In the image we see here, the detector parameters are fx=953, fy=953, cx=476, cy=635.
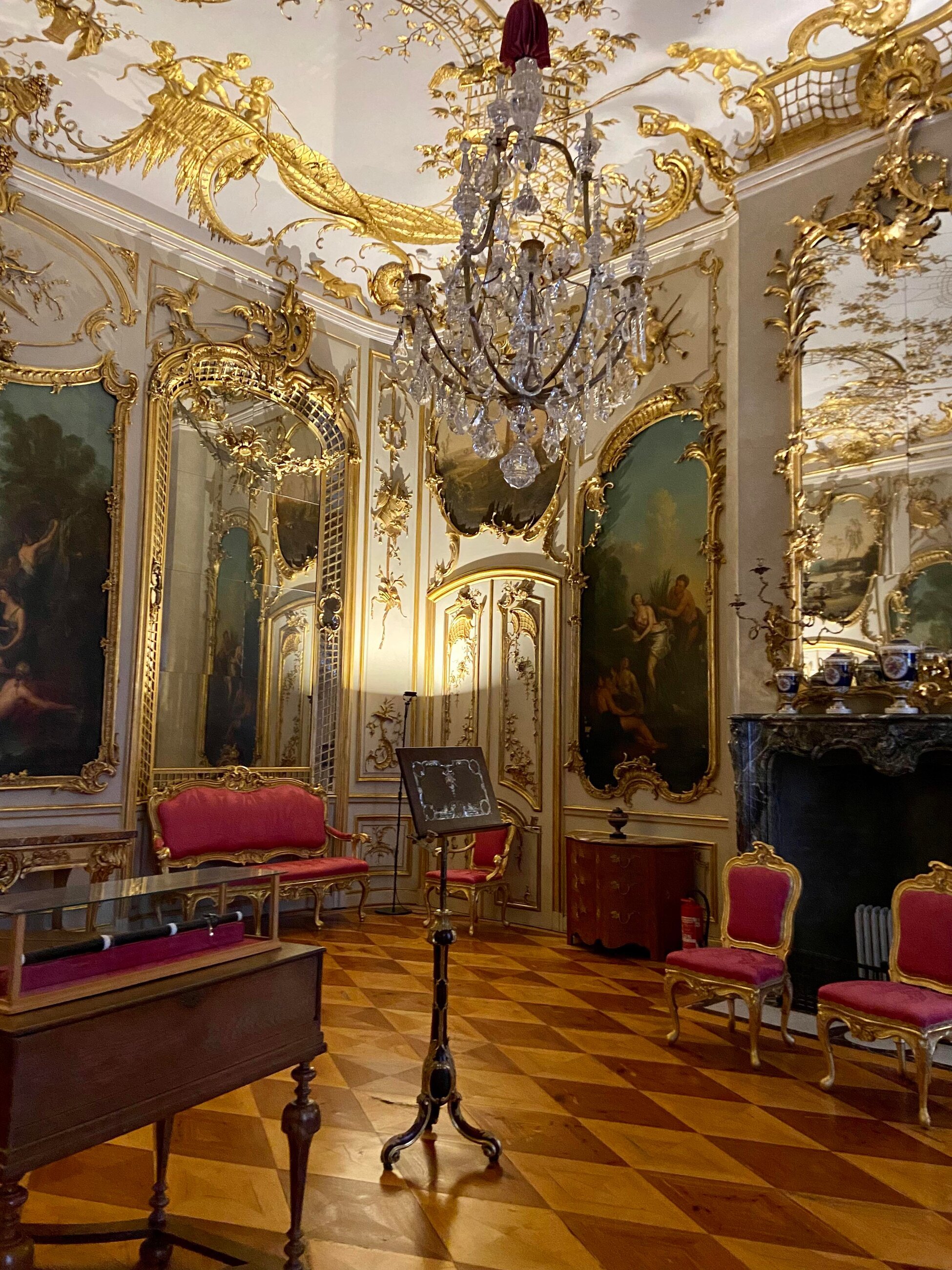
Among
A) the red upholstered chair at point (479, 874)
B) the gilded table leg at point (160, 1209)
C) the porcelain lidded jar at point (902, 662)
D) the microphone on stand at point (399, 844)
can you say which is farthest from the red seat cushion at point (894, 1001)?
the microphone on stand at point (399, 844)

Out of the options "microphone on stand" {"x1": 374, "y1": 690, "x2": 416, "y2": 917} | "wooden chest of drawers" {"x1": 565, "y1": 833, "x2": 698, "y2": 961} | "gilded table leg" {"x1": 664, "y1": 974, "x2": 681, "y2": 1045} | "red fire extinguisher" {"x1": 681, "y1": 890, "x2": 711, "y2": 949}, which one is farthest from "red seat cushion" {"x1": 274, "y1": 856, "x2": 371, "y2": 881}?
"gilded table leg" {"x1": 664, "y1": 974, "x2": 681, "y2": 1045}

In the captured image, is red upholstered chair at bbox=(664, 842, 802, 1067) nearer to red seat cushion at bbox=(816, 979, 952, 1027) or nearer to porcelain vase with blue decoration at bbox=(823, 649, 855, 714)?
red seat cushion at bbox=(816, 979, 952, 1027)

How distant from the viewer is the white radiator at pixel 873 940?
18.0 feet

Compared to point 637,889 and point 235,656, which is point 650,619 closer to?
point 637,889

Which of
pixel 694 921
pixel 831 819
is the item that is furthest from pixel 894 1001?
pixel 694 921

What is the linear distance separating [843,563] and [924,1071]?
2985 millimetres

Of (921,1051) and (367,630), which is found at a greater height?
(367,630)

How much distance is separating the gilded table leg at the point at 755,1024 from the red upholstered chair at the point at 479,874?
9.77 feet

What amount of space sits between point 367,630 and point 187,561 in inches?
72.1

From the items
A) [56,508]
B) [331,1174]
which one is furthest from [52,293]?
[331,1174]

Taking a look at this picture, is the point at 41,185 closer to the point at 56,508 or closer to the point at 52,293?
the point at 52,293

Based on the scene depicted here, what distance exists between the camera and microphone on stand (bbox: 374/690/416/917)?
27.1 feet

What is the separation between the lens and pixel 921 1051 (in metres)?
3.96

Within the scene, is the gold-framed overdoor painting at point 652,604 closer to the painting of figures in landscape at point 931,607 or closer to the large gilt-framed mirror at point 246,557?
the painting of figures in landscape at point 931,607
